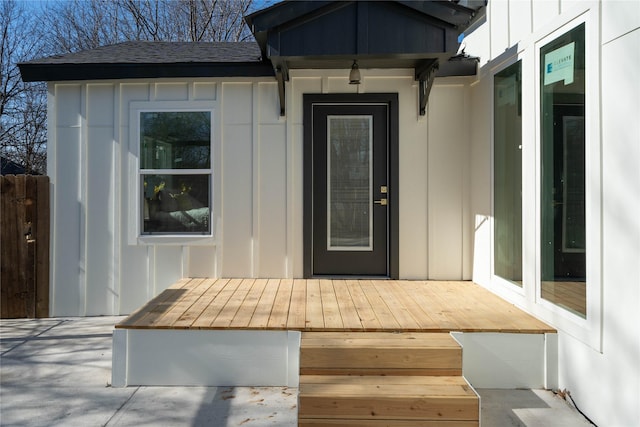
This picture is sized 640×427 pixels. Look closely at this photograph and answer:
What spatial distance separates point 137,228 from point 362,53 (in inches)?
107

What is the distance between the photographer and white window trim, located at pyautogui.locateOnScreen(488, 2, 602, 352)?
2.44 metres

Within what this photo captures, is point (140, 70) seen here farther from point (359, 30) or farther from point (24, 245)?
point (359, 30)

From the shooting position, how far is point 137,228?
4387 millimetres

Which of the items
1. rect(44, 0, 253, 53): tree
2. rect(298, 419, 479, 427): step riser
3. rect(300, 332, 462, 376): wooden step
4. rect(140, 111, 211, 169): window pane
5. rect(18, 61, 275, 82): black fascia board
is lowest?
rect(298, 419, 479, 427): step riser

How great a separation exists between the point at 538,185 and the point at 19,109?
14.3 m

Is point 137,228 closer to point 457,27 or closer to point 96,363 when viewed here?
point 96,363

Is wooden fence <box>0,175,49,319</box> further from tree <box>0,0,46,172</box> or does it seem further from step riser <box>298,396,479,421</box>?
tree <box>0,0,46,172</box>

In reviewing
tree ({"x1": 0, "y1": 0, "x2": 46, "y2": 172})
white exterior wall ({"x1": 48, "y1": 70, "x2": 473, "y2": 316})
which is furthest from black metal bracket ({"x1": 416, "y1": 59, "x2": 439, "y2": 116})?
tree ({"x1": 0, "y1": 0, "x2": 46, "y2": 172})

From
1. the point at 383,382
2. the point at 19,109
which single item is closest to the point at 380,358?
the point at 383,382

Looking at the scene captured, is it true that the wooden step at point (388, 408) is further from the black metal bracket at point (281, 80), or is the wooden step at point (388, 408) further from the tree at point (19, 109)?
the tree at point (19, 109)

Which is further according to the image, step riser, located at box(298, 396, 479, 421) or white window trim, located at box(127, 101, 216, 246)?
white window trim, located at box(127, 101, 216, 246)

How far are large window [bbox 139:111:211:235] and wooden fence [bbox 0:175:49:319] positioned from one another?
3.22 feet

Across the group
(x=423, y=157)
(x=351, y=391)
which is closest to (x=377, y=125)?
(x=423, y=157)

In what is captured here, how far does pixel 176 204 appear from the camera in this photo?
4438 millimetres
